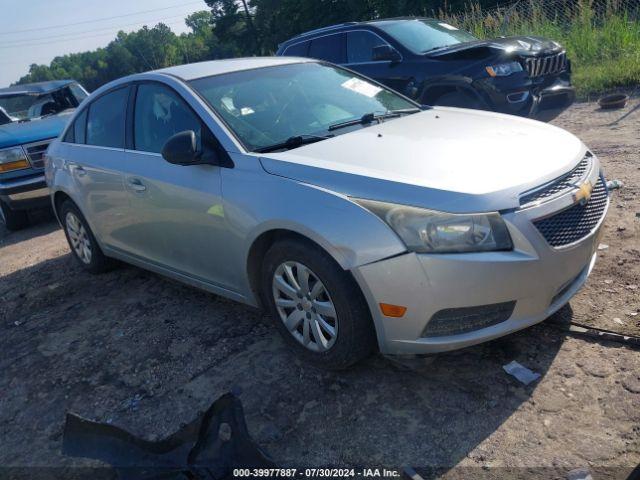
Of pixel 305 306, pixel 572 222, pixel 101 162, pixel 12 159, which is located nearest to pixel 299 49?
pixel 12 159

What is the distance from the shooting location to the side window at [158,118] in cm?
389

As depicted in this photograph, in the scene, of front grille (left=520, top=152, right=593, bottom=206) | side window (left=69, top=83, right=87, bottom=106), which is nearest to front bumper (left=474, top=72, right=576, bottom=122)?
front grille (left=520, top=152, right=593, bottom=206)

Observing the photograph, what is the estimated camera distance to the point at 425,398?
2.97m

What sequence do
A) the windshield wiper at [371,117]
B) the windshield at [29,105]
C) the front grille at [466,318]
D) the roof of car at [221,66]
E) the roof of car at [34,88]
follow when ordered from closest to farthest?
the front grille at [466,318] → the windshield wiper at [371,117] → the roof of car at [221,66] → the windshield at [29,105] → the roof of car at [34,88]

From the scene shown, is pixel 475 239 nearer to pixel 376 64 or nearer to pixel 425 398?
pixel 425 398

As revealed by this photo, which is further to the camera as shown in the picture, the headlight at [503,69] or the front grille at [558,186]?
the headlight at [503,69]

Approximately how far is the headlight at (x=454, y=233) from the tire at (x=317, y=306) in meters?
0.43

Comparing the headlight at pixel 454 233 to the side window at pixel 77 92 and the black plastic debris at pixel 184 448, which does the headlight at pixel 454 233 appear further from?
the side window at pixel 77 92

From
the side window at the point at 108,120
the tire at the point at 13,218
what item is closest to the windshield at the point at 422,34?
the side window at the point at 108,120


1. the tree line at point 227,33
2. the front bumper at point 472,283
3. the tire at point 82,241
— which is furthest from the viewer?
the tree line at point 227,33

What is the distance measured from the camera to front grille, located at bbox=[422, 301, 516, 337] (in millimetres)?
2789

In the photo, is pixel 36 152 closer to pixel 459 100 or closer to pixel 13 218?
pixel 13 218

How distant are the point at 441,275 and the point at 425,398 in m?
0.70

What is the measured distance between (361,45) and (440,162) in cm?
591
